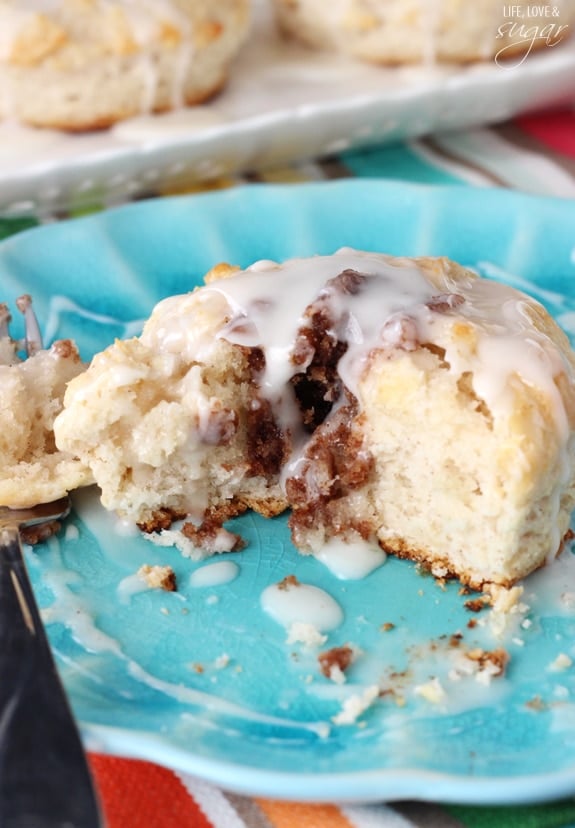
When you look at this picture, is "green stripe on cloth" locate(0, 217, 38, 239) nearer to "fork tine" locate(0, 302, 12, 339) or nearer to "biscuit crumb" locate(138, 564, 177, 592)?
"fork tine" locate(0, 302, 12, 339)

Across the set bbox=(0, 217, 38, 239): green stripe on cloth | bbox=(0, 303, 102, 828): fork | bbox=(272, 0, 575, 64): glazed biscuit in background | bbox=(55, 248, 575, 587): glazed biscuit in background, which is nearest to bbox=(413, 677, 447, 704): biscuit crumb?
bbox=(55, 248, 575, 587): glazed biscuit in background

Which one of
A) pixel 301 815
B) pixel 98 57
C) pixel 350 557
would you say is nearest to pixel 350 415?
pixel 350 557

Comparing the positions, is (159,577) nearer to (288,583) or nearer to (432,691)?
(288,583)

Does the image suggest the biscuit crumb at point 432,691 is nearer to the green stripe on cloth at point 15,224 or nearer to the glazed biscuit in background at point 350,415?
the glazed biscuit in background at point 350,415

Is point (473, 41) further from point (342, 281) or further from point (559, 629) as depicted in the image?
point (559, 629)

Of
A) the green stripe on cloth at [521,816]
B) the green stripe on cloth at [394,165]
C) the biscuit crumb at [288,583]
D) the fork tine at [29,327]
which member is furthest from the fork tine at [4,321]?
the green stripe on cloth at [394,165]

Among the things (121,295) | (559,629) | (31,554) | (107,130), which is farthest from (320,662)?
(107,130)
